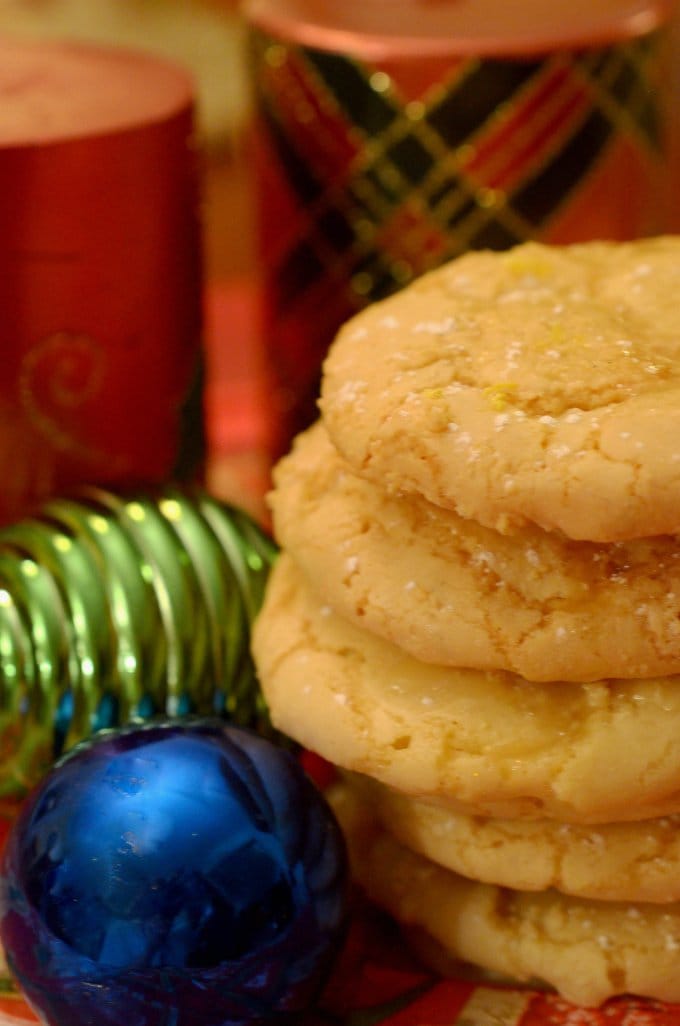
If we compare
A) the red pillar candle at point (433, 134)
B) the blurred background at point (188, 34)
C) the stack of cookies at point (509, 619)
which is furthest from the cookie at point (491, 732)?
the blurred background at point (188, 34)

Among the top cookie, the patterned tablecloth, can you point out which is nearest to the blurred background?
the top cookie

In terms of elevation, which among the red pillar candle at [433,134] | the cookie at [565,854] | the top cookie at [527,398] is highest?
the red pillar candle at [433,134]

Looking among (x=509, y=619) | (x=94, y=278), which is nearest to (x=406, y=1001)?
(x=509, y=619)

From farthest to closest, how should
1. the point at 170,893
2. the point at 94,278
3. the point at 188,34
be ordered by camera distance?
the point at 188,34, the point at 94,278, the point at 170,893

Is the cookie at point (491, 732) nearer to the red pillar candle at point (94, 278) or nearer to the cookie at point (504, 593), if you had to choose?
the cookie at point (504, 593)

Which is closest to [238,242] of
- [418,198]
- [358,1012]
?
[418,198]

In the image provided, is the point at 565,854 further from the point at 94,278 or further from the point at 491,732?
the point at 94,278
